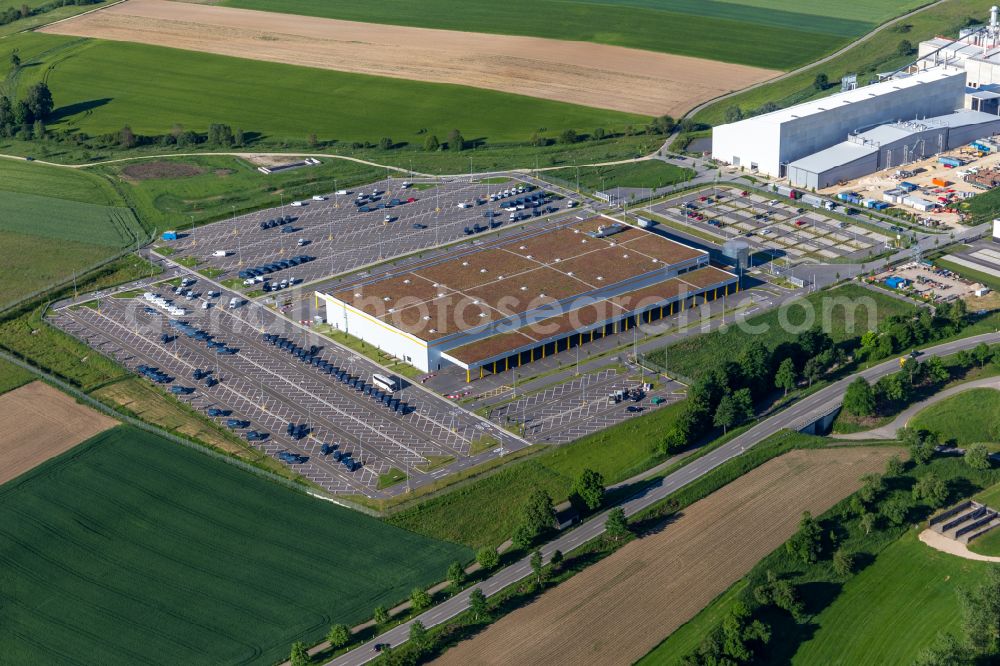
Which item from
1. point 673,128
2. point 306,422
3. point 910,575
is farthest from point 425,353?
point 673,128

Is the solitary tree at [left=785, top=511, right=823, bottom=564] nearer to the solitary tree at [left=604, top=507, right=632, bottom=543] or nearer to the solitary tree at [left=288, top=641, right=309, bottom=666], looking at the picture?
the solitary tree at [left=604, top=507, right=632, bottom=543]

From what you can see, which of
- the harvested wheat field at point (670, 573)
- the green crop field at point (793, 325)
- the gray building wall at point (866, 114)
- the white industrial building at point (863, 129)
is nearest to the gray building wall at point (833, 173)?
the white industrial building at point (863, 129)

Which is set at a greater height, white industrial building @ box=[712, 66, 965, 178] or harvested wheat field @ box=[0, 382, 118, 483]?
white industrial building @ box=[712, 66, 965, 178]

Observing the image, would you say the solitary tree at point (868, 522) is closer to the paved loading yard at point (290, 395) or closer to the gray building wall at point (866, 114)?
the paved loading yard at point (290, 395)

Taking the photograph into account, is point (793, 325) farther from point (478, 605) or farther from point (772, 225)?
point (478, 605)

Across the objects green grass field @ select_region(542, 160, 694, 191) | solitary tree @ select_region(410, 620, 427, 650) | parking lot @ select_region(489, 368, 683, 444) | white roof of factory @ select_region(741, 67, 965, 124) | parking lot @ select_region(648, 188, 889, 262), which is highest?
white roof of factory @ select_region(741, 67, 965, 124)

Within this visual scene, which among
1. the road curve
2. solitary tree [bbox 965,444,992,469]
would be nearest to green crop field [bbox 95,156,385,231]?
the road curve

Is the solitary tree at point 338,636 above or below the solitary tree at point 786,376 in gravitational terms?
below

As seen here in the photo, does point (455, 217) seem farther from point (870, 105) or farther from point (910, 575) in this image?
point (910, 575)
